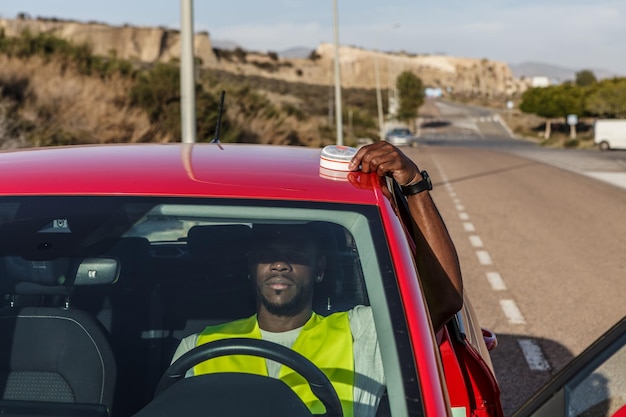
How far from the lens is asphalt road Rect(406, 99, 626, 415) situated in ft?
24.0

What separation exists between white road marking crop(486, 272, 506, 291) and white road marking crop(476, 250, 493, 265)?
94 cm

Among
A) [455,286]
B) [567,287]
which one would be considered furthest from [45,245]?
[567,287]

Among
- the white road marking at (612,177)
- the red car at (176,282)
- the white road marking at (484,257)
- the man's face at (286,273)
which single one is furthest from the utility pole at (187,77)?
the white road marking at (612,177)

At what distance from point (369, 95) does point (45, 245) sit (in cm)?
15133

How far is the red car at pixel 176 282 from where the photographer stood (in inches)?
92.4

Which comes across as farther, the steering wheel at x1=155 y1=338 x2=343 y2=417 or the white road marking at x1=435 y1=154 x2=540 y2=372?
the white road marking at x1=435 y1=154 x2=540 y2=372

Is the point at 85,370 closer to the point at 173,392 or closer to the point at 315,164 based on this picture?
the point at 173,392

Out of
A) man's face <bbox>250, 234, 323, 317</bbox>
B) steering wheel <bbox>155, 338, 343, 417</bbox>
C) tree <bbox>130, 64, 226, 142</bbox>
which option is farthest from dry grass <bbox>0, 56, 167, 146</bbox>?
steering wheel <bbox>155, 338, 343, 417</bbox>

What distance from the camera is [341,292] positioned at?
2865 millimetres

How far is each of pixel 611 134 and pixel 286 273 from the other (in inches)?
2851

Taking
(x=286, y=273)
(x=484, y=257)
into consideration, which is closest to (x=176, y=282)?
(x=286, y=273)

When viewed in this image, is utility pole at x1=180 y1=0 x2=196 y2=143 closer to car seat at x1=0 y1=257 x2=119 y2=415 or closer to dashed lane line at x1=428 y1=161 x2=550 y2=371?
dashed lane line at x1=428 y1=161 x2=550 y2=371

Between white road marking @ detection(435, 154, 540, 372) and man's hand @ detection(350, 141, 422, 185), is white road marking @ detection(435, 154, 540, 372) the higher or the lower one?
the lower one

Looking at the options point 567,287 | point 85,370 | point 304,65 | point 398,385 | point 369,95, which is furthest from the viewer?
point 304,65
